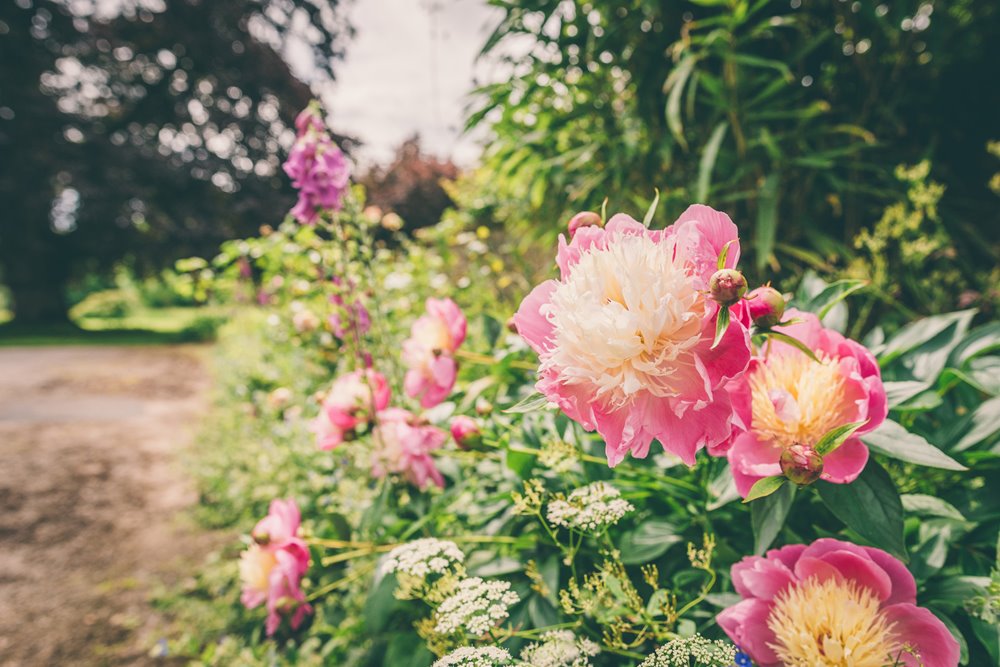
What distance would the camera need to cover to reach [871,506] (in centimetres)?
58

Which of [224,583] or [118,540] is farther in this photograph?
[118,540]

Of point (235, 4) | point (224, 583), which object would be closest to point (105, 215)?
point (235, 4)

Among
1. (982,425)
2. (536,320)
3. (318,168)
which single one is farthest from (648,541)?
(318,168)

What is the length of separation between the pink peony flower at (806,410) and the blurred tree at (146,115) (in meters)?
10.1

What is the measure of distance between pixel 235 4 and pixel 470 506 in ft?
41.7

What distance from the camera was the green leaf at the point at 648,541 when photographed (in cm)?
72

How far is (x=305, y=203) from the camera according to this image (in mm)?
1052

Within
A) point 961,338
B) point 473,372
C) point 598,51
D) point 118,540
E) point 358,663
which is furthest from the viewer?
point 118,540

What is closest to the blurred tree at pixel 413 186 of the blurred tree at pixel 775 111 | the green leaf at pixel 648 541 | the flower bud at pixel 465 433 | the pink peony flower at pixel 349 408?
the blurred tree at pixel 775 111

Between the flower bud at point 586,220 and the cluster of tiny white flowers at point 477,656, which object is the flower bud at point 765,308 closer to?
the flower bud at point 586,220

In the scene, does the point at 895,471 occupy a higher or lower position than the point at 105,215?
lower

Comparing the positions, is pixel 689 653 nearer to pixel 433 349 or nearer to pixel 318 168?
pixel 433 349

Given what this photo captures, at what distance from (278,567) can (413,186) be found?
6716 mm

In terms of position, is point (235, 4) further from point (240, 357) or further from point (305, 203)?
Result: point (305, 203)
